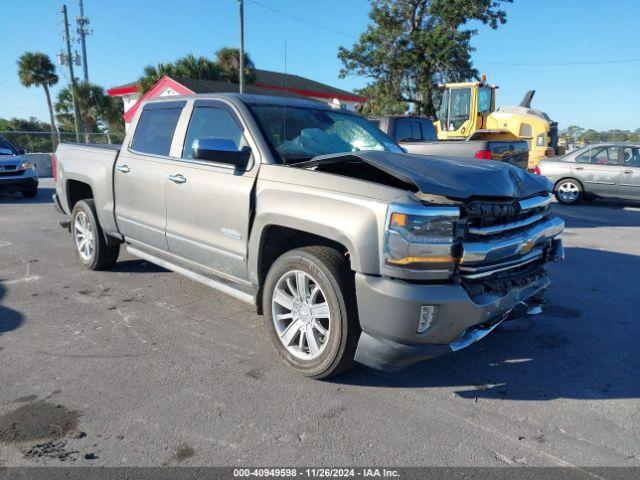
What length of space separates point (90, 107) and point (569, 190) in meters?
35.3

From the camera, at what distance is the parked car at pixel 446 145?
344 inches

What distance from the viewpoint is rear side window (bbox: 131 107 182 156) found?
4.71 m

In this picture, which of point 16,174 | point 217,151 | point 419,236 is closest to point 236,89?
point 16,174

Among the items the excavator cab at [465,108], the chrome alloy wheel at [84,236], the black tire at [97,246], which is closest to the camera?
the black tire at [97,246]

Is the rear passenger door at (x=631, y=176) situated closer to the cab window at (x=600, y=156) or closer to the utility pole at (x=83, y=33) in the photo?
the cab window at (x=600, y=156)

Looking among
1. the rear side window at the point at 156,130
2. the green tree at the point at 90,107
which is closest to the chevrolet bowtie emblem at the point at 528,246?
the rear side window at the point at 156,130

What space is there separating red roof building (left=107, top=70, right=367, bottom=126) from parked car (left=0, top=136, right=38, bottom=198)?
11878mm

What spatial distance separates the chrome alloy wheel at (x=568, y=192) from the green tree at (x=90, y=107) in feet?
109

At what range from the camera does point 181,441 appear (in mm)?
2721

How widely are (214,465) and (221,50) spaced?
36.0 metres

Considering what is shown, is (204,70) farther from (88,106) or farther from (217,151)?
(217,151)

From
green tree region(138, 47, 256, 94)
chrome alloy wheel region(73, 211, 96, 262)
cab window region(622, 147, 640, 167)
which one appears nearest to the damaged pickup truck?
chrome alloy wheel region(73, 211, 96, 262)

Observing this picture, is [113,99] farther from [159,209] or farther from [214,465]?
[214,465]

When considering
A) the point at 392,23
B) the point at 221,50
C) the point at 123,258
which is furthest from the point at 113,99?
the point at 123,258
